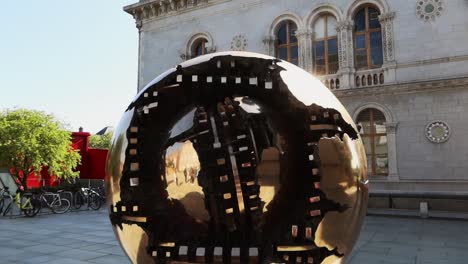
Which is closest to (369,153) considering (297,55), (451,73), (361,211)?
(451,73)

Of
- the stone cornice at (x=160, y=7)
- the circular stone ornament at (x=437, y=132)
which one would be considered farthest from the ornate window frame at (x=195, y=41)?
the circular stone ornament at (x=437, y=132)

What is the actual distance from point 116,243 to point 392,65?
12.1 metres

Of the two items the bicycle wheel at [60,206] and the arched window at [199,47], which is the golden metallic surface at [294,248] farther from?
the arched window at [199,47]

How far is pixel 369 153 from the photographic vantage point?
1484 centimetres

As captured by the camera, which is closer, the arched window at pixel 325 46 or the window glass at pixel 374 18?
the window glass at pixel 374 18

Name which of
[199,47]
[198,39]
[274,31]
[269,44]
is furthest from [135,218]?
[199,47]

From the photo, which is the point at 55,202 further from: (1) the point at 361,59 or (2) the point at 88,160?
(1) the point at 361,59

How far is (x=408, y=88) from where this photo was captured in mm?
14156

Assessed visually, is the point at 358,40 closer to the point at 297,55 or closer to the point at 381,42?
the point at 381,42

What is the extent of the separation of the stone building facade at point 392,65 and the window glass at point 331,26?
44mm

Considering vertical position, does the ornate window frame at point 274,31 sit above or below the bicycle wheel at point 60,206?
above

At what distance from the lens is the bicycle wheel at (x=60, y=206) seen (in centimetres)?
1460

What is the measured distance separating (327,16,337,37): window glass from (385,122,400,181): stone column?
4672mm

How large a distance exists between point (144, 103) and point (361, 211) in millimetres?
985
